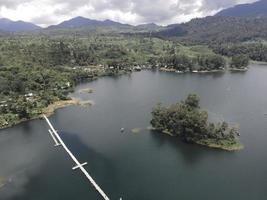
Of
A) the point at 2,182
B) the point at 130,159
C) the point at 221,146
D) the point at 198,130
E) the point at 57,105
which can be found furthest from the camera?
the point at 57,105

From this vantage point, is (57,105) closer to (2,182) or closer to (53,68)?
(2,182)

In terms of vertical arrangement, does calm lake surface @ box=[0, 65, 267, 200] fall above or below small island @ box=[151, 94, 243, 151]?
below

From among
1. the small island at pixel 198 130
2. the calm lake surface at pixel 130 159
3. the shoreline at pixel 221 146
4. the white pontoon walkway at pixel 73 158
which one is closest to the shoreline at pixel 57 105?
the calm lake surface at pixel 130 159

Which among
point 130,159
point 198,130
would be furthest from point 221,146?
point 130,159

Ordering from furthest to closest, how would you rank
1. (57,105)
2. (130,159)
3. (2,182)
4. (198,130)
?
(57,105) → (198,130) → (130,159) → (2,182)

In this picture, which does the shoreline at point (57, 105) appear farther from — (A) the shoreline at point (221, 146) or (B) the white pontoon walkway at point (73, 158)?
(A) the shoreline at point (221, 146)

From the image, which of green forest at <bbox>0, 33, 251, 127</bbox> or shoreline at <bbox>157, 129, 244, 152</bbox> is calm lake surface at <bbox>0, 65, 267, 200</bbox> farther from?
green forest at <bbox>0, 33, 251, 127</bbox>

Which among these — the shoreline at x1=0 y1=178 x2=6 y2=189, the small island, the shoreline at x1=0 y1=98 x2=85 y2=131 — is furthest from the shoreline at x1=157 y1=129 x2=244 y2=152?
the shoreline at x1=0 y1=98 x2=85 y2=131

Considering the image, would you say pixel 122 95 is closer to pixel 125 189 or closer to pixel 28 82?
pixel 28 82
